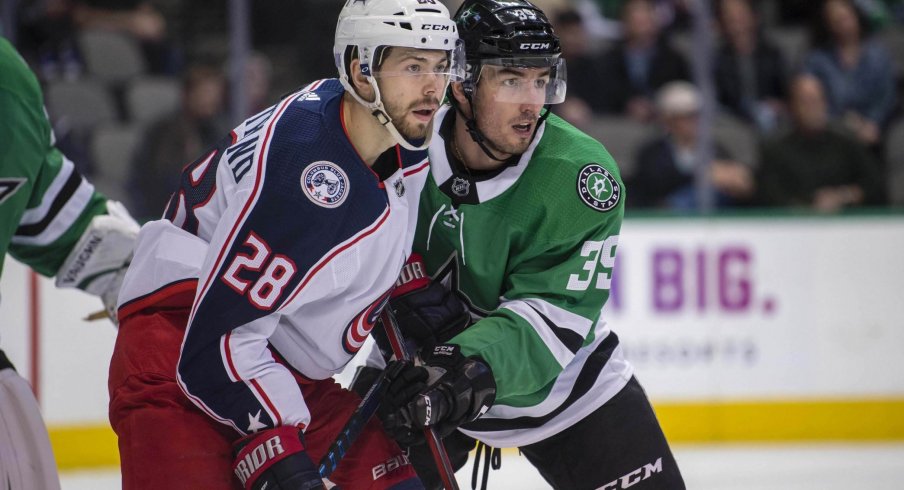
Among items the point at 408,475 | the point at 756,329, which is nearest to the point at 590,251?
the point at 408,475

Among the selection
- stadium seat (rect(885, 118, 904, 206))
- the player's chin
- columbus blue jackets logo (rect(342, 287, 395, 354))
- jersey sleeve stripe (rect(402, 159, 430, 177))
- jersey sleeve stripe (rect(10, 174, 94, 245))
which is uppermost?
the player's chin

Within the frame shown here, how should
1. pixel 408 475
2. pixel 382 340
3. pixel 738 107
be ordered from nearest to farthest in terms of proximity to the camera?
pixel 408 475, pixel 382 340, pixel 738 107

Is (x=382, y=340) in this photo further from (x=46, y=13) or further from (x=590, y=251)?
(x=46, y=13)

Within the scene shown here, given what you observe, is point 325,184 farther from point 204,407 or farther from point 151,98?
point 151,98

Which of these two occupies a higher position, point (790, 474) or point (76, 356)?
point (76, 356)

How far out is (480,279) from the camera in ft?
8.38

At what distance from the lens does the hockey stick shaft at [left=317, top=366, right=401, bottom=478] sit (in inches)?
85.7

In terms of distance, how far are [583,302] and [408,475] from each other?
508 mm

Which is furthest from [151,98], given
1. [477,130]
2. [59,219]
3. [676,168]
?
[477,130]

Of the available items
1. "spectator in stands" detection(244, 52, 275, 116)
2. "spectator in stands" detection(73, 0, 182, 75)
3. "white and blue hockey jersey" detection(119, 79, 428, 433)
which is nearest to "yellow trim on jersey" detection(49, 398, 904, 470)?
"spectator in stands" detection(244, 52, 275, 116)

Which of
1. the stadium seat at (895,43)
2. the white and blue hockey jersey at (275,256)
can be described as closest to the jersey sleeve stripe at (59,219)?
the white and blue hockey jersey at (275,256)

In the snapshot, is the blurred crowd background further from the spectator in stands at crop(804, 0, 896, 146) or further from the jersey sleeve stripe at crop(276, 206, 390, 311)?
the jersey sleeve stripe at crop(276, 206, 390, 311)

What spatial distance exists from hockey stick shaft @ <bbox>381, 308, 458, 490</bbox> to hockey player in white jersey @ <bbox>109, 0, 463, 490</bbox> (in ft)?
0.29

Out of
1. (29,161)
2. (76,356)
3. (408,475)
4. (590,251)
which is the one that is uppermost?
(29,161)
